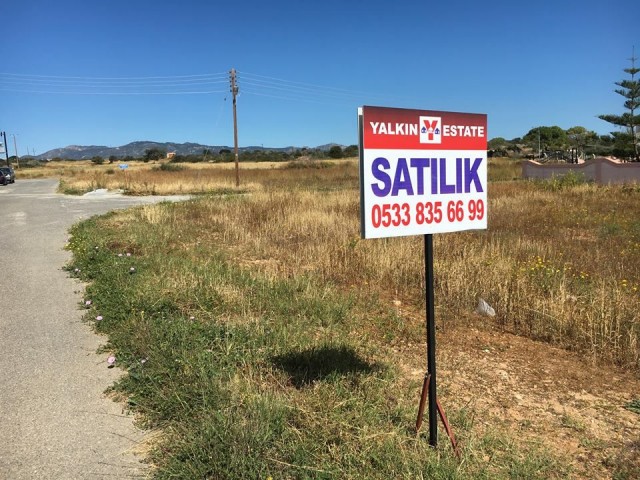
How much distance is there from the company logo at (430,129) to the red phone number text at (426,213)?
1.23ft

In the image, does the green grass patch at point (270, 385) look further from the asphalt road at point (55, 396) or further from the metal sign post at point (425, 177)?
the metal sign post at point (425, 177)

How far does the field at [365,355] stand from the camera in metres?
2.78

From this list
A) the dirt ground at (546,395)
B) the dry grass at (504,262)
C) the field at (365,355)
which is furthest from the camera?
the dry grass at (504,262)

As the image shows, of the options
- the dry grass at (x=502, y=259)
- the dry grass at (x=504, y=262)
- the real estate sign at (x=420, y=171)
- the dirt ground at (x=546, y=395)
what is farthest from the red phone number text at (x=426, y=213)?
the dry grass at (x=504, y=262)

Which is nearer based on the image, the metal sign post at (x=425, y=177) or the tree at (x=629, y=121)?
the metal sign post at (x=425, y=177)

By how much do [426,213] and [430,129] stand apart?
50cm

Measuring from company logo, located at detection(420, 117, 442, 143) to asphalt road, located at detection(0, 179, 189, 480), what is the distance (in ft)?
8.17

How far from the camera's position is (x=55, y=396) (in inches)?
144

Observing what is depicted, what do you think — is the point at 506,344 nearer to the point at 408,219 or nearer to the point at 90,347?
the point at 408,219

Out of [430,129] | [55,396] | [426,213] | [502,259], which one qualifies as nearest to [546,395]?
[426,213]

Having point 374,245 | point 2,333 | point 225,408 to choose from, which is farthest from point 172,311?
point 374,245

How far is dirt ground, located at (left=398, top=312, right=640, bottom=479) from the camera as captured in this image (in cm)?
298

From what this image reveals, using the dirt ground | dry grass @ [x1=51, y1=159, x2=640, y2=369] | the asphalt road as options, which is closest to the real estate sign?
the dirt ground

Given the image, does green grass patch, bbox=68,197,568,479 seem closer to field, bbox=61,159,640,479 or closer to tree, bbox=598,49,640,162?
field, bbox=61,159,640,479
